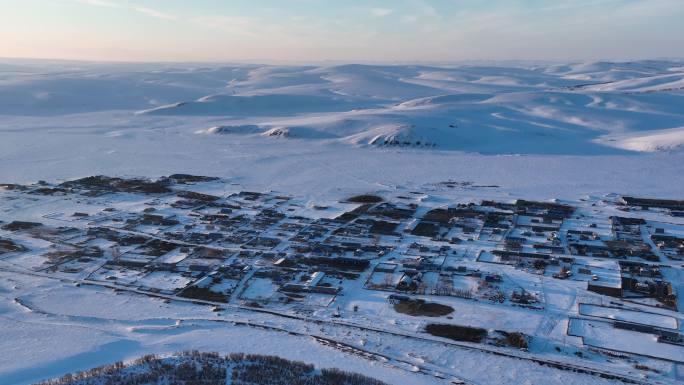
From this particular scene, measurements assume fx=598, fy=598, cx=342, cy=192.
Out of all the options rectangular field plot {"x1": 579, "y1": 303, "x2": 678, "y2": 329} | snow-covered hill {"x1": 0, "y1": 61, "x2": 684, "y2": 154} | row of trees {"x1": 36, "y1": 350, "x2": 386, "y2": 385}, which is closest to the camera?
row of trees {"x1": 36, "y1": 350, "x2": 386, "y2": 385}

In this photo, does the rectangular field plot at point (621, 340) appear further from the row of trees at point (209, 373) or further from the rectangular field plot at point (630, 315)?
the row of trees at point (209, 373)

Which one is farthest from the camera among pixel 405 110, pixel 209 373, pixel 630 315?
pixel 405 110

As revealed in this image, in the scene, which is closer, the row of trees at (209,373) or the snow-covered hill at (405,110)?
the row of trees at (209,373)

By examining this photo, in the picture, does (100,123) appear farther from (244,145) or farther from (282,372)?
(282,372)

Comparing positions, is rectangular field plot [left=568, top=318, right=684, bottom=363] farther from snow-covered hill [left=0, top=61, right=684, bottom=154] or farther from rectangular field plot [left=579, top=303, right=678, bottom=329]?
snow-covered hill [left=0, top=61, right=684, bottom=154]

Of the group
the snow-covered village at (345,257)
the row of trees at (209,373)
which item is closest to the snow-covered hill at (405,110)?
the snow-covered village at (345,257)

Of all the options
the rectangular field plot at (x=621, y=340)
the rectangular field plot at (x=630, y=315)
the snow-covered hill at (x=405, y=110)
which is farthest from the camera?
the snow-covered hill at (x=405, y=110)

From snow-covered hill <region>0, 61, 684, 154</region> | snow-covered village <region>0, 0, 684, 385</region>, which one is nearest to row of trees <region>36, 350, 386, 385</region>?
snow-covered village <region>0, 0, 684, 385</region>

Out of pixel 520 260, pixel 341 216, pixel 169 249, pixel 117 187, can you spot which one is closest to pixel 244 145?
pixel 117 187

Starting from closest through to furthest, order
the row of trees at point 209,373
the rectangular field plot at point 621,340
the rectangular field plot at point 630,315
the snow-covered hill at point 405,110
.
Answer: the row of trees at point 209,373
the rectangular field plot at point 621,340
the rectangular field plot at point 630,315
the snow-covered hill at point 405,110

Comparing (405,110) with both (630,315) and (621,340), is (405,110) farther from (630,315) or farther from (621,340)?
(621,340)

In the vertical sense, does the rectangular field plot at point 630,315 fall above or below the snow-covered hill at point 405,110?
below

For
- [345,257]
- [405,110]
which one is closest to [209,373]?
[345,257]
